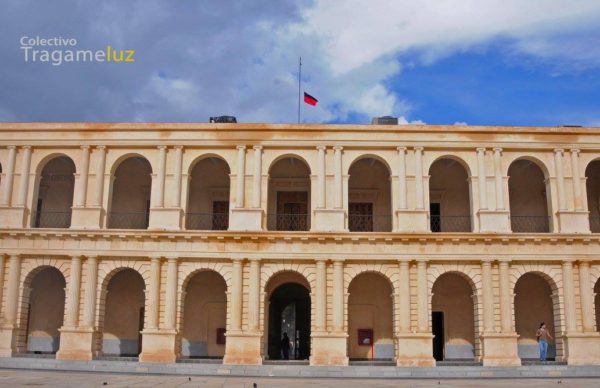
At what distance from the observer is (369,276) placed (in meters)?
26.3

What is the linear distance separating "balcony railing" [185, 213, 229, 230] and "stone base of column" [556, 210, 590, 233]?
12511mm

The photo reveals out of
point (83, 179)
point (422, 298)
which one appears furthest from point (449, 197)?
point (83, 179)

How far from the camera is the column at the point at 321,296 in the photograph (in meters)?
23.7

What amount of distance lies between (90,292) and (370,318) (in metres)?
10.5

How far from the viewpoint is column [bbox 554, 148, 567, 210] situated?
24688 mm

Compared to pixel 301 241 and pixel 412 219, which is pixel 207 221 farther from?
pixel 412 219

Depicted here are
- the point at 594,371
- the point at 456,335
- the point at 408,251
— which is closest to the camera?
the point at 594,371

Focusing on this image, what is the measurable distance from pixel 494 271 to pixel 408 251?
315 cm

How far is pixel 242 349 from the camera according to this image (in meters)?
23.4

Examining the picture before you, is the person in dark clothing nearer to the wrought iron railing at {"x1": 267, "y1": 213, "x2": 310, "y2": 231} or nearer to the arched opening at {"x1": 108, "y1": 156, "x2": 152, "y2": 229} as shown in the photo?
the wrought iron railing at {"x1": 267, "y1": 213, "x2": 310, "y2": 231}

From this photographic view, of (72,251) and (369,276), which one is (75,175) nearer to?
(72,251)

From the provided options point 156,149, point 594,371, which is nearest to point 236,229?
point 156,149

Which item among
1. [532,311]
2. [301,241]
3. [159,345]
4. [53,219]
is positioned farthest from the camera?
[53,219]

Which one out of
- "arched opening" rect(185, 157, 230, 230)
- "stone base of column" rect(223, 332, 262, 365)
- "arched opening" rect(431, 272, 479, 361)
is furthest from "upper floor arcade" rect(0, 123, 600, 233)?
"stone base of column" rect(223, 332, 262, 365)
